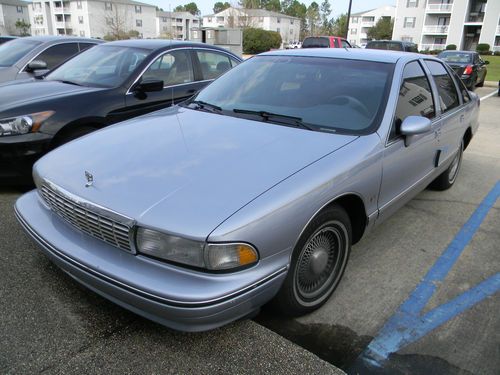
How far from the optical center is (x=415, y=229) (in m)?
4.03

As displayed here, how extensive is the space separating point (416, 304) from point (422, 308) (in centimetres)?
5

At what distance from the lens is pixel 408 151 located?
3301 millimetres

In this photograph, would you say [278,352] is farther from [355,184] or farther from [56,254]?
[56,254]

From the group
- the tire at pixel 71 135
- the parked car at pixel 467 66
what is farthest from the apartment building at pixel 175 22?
the tire at pixel 71 135

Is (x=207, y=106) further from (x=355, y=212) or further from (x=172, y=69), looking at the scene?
(x=172, y=69)

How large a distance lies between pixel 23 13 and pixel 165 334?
103717 millimetres

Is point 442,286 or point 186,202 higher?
point 186,202

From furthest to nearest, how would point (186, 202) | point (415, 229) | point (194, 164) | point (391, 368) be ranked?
point (415, 229) < point (194, 164) < point (391, 368) < point (186, 202)

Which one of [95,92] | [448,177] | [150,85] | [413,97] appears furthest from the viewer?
[448,177]

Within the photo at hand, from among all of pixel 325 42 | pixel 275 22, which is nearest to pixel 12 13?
pixel 275 22

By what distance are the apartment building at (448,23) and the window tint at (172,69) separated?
57.9 meters

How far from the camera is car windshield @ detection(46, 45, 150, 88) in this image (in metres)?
5.01

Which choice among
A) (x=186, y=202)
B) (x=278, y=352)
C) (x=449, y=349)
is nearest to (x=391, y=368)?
(x=449, y=349)

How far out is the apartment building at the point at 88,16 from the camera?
253 ft
